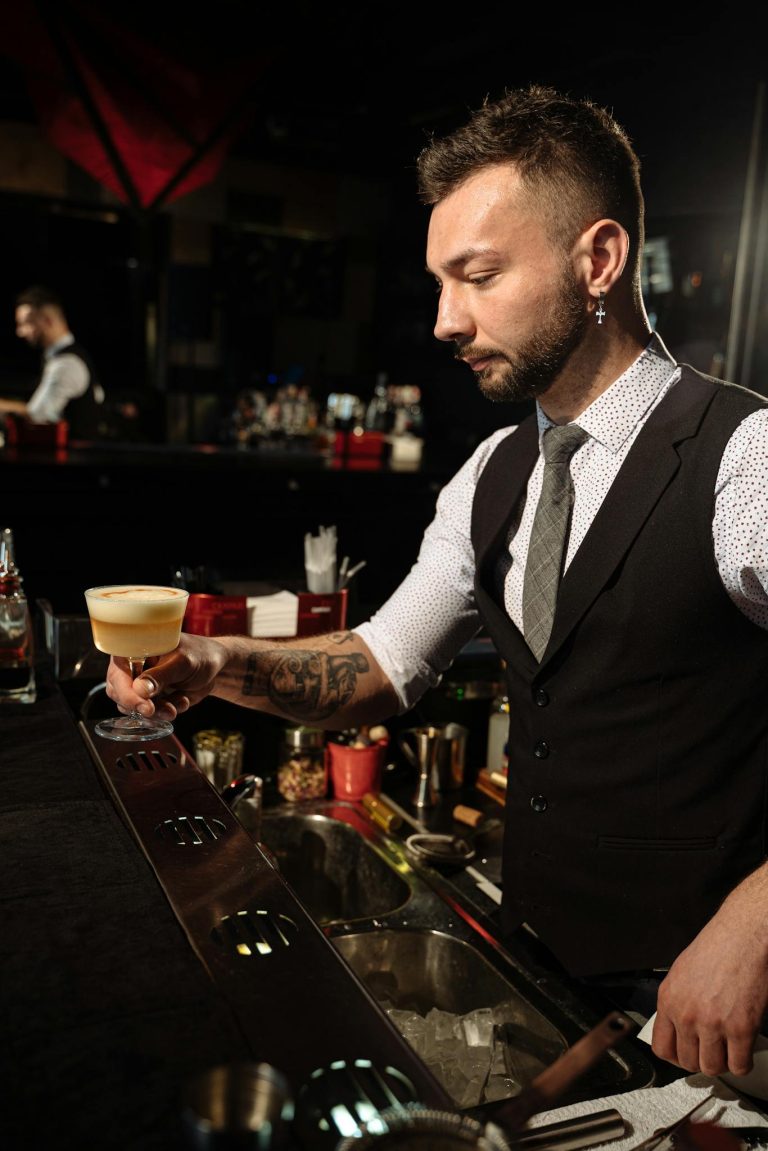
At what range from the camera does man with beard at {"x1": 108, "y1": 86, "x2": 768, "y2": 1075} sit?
5.13ft

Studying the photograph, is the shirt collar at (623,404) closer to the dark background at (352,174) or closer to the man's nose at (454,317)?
the man's nose at (454,317)

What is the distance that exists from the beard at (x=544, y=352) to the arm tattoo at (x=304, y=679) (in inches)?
23.7

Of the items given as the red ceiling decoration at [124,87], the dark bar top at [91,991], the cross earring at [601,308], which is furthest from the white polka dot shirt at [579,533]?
the red ceiling decoration at [124,87]

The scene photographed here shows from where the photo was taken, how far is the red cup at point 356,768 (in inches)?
93.9

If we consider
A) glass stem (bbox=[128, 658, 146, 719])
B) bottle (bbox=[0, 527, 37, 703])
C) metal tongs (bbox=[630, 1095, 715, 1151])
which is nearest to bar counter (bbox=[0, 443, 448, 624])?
bottle (bbox=[0, 527, 37, 703])

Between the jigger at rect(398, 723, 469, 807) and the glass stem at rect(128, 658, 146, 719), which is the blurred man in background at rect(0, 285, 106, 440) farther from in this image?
the glass stem at rect(128, 658, 146, 719)

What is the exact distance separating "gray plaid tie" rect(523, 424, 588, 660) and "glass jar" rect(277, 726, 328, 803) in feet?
2.59

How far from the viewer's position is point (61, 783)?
4.75 ft

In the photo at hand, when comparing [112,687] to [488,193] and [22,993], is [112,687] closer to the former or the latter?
[22,993]

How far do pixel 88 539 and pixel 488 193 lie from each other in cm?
479

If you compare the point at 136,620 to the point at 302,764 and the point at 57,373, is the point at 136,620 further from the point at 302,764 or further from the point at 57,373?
the point at 57,373

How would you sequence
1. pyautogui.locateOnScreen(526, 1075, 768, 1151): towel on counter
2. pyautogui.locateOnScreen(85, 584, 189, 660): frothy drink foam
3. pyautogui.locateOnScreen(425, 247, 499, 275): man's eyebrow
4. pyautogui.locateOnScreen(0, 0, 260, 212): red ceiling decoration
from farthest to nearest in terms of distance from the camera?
pyautogui.locateOnScreen(0, 0, 260, 212): red ceiling decoration
pyautogui.locateOnScreen(425, 247, 499, 275): man's eyebrow
pyautogui.locateOnScreen(85, 584, 189, 660): frothy drink foam
pyautogui.locateOnScreen(526, 1075, 768, 1151): towel on counter

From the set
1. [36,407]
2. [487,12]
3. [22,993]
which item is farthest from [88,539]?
[22,993]

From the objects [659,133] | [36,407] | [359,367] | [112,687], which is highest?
[659,133]
